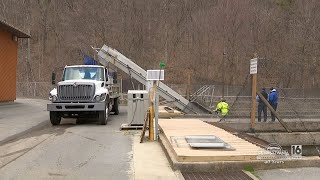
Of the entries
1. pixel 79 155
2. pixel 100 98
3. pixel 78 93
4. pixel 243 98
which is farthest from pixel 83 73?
pixel 243 98

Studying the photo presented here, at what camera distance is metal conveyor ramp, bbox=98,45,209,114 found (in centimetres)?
2483

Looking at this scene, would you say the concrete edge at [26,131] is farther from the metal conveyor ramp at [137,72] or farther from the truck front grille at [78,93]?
the metal conveyor ramp at [137,72]

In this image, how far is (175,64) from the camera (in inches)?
2263

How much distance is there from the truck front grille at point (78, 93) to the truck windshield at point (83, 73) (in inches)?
54.0

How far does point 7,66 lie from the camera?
30250 millimetres

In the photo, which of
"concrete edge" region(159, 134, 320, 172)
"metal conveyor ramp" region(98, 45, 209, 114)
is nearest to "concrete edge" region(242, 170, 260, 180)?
"concrete edge" region(159, 134, 320, 172)

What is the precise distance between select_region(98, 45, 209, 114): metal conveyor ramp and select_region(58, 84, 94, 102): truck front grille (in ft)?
25.1

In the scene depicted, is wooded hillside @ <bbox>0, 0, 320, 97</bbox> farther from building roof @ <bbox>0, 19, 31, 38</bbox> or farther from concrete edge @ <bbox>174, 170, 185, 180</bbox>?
concrete edge @ <bbox>174, 170, 185, 180</bbox>

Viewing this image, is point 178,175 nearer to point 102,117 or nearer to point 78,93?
point 102,117

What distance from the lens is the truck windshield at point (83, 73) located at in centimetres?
1872

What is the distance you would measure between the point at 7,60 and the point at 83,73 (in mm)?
13724

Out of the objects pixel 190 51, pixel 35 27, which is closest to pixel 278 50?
pixel 190 51

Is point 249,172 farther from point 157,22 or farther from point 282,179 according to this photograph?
point 157,22

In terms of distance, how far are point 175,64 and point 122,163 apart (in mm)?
48085
